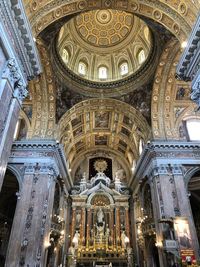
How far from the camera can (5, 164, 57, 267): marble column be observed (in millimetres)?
13086

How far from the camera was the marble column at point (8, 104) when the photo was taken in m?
7.67

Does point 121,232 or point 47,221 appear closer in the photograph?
point 47,221

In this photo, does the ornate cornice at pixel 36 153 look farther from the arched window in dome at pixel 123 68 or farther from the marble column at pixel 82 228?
the arched window in dome at pixel 123 68

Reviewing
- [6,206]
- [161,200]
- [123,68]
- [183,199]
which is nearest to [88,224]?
[6,206]

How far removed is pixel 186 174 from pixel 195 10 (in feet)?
35.5

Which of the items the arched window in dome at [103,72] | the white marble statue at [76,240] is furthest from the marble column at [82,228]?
the arched window in dome at [103,72]

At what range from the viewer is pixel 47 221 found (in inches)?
580

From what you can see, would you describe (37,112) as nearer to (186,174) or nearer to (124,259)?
(186,174)

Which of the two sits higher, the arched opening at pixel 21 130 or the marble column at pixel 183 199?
the arched opening at pixel 21 130

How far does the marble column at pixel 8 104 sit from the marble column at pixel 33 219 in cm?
739

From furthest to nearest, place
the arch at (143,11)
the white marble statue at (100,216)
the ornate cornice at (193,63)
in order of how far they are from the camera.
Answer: the white marble statue at (100,216)
the arch at (143,11)
the ornate cornice at (193,63)

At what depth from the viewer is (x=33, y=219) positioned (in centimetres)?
1414

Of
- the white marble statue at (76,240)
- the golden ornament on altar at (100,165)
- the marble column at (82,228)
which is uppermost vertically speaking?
the golden ornament on altar at (100,165)

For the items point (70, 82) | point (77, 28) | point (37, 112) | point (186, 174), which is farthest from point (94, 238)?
point (77, 28)
